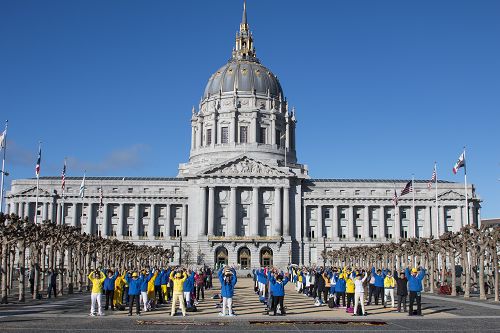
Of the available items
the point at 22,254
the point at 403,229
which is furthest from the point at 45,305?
the point at 403,229

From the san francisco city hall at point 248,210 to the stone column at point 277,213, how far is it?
200mm

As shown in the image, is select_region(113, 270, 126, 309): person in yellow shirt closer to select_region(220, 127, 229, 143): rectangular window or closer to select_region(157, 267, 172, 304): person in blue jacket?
select_region(157, 267, 172, 304): person in blue jacket

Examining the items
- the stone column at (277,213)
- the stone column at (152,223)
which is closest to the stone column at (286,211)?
the stone column at (277,213)

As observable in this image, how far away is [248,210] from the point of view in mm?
125062

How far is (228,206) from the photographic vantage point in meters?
125

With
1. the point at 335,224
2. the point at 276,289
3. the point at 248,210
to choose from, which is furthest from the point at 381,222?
the point at 276,289

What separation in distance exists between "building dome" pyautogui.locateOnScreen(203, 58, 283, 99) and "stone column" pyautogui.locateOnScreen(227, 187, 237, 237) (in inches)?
1323

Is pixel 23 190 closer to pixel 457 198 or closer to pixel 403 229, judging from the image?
pixel 403 229

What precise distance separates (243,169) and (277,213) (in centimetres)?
1115

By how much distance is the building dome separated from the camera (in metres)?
150

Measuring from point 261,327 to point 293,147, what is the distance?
12305cm

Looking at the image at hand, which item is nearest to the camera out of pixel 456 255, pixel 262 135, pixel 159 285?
pixel 159 285

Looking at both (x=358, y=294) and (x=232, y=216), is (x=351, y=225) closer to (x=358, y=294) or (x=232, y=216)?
(x=232, y=216)

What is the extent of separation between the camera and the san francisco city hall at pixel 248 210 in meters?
122
